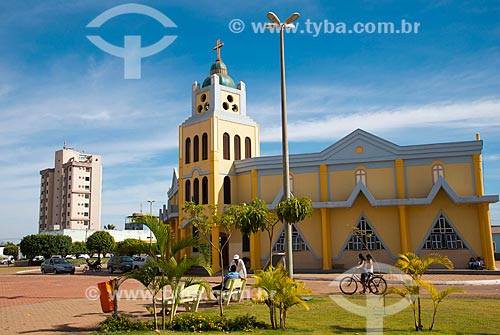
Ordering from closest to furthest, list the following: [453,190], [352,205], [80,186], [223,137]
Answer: [453,190], [352,205], [223,137], [80,186]

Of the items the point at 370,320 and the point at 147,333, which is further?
the point at 370,320

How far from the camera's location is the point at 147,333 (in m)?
9.26

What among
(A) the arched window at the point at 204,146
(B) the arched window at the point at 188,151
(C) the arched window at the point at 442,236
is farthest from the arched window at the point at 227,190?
(C) the arched window at the point at 442,236

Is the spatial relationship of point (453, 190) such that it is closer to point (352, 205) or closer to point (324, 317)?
point (352, 205)

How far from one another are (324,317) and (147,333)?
426 cm

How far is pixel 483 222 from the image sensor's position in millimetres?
26562

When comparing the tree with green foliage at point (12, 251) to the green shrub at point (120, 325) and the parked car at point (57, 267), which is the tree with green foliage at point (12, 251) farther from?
the green shrub at point (120, 325)

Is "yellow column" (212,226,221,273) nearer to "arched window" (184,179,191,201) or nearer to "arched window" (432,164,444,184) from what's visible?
"arched window" (184,179,191,201)

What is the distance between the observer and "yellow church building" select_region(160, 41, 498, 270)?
1065 inches

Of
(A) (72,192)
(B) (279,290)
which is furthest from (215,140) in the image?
(A) (72,192)

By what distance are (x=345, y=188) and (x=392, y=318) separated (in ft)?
61.8

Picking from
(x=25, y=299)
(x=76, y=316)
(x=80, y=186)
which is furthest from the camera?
(x=80, y=186)

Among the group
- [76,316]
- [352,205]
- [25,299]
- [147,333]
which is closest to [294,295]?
[147,333]

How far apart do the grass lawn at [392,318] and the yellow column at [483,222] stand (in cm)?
1332
